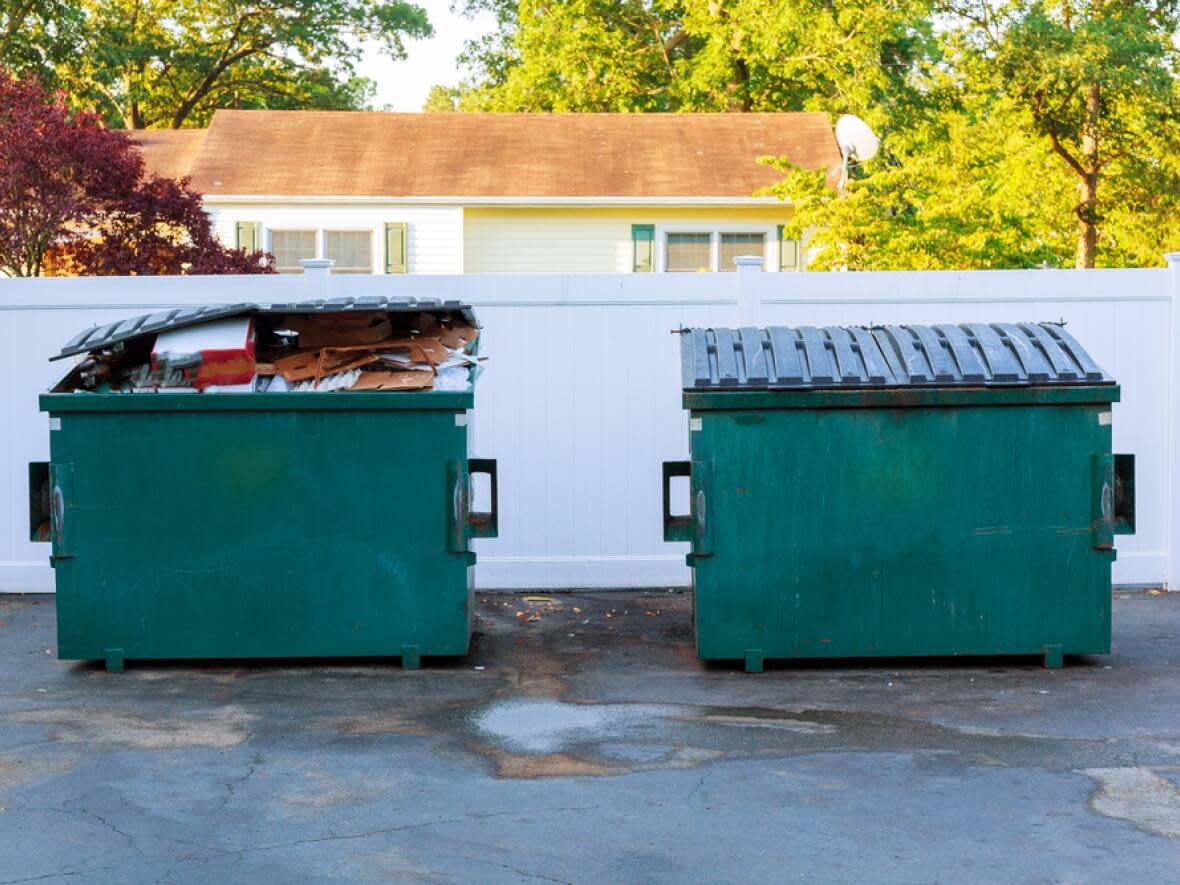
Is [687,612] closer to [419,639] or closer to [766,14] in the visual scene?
[419,639]

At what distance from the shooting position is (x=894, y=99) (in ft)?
102

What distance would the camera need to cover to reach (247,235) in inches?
838

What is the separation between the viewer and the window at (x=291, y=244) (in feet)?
70.6

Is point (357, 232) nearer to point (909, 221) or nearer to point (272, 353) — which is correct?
point (909, 221)

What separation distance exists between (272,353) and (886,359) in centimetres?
306

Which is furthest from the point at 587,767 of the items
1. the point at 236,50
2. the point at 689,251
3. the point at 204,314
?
the point at 236,50

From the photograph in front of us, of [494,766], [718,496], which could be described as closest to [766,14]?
[718,496]

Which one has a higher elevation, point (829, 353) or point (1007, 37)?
point (1007, 37)

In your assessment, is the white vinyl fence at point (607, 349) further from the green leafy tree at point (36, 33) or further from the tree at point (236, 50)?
the tree at point (236, 50)

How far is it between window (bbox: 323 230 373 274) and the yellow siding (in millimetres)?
1341

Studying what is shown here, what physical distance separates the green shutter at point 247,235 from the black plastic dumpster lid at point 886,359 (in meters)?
14.5

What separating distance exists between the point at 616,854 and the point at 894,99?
28008 millimetres

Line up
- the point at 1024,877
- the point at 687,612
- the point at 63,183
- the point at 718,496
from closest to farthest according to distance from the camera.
Result: 1. the point at 1024,877
2. the point at 718,496
3. the point at 687,612
4. the point at 63,183

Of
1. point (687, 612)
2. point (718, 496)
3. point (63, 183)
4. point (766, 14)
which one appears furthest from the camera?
point (766, 14)
